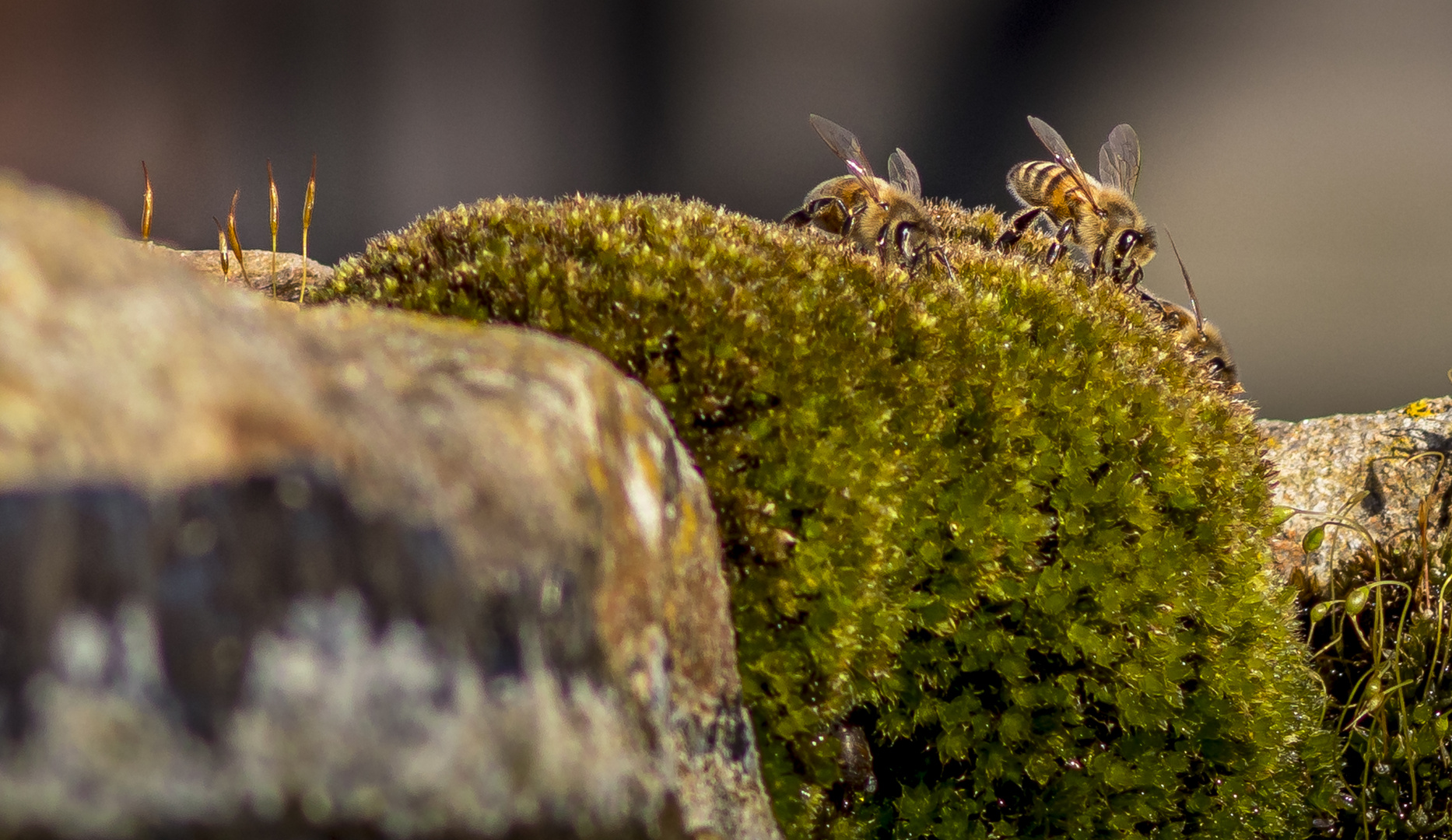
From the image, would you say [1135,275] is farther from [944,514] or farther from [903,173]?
[944,514]

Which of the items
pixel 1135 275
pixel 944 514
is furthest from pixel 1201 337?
pixel 944 514

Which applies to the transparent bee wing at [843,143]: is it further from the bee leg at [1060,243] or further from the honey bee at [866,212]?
the bee leg at [1060,243]

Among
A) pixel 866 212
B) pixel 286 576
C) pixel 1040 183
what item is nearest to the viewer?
pixel 286 576

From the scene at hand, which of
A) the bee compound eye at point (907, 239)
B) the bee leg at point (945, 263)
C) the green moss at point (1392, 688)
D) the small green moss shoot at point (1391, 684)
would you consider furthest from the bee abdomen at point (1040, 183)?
the green moss at point (1392, 688)

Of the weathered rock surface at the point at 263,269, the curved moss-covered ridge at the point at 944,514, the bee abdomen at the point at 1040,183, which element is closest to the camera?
the curved moss-covered ridge at the point at 944,514

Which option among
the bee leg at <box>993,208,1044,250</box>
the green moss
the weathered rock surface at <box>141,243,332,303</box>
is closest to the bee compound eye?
the bee leg at <box>993,208,1044,250</box>

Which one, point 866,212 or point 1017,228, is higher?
point 1017,228
